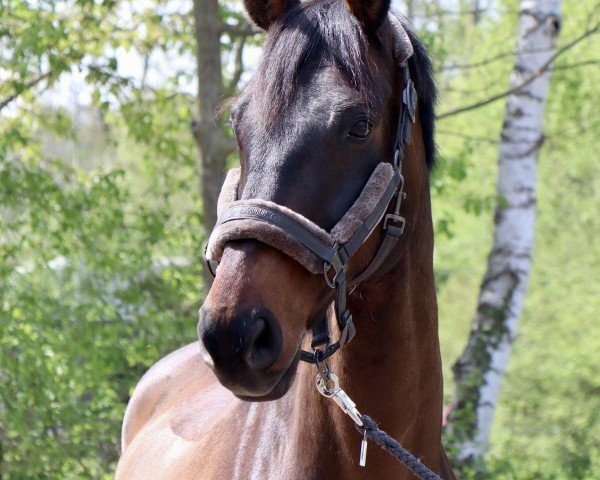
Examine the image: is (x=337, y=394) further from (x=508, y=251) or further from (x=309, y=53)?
(x=508, y=251)

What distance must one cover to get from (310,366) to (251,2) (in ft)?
3.66

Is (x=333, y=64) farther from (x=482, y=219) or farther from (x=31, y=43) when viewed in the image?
(x=482, y=219)

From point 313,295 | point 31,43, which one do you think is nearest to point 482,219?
Result: point 31,43

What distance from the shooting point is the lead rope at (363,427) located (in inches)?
90.7

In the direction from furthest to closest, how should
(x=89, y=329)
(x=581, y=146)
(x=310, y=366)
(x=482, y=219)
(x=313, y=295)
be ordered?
(x=482, y=219)
(x=581, y=146)
(x=89, y=329)
(x=310, y=366)
(x=313, y=295)

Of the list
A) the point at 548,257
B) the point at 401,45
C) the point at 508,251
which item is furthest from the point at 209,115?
the point at 548,257

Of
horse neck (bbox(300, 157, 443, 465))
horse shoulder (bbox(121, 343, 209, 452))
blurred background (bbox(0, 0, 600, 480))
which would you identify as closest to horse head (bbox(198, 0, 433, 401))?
horse neck (bbox(300, 157, 443, 465))

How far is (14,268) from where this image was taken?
6.14m

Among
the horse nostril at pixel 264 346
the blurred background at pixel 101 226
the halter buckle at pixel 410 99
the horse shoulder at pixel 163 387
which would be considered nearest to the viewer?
the horse nostril at pixel 264 346

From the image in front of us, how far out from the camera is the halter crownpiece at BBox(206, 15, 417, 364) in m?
2.01

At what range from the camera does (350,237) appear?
2.14m

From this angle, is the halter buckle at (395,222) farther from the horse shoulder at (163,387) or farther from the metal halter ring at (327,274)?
the horse shoulder at (163,387)

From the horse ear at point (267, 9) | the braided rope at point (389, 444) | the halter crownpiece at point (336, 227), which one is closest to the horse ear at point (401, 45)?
the halter crownpiece at point (336, 227)

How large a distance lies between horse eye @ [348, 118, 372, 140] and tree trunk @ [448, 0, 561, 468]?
13.3ft
